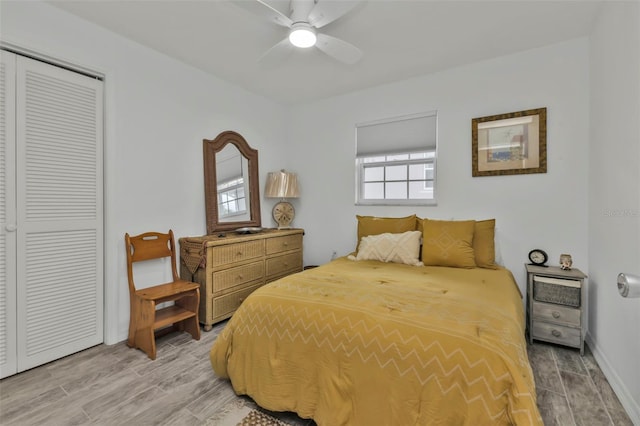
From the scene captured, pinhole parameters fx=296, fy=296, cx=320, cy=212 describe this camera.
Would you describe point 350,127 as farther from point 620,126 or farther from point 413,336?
point 413,336

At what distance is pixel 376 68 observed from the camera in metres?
3.12

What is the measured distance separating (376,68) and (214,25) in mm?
1624

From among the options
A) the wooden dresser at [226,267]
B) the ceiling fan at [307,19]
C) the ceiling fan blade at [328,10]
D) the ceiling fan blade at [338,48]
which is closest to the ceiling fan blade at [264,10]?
the ceiling fan at [307,19]

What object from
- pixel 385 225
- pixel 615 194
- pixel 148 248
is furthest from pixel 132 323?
pixel 615 194

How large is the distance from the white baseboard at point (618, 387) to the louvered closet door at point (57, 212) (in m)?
3.63

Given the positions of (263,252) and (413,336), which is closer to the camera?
(413,336)

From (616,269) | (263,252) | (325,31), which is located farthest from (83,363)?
(616,269)

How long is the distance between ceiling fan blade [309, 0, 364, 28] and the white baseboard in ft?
8.88

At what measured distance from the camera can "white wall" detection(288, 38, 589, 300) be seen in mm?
2623

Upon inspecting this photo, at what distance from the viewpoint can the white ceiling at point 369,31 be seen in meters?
2.16

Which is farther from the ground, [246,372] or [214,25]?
[214,25]

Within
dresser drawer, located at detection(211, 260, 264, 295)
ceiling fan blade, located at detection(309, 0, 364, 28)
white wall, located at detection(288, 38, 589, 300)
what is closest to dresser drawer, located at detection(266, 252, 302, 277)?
dresser drawer, located at detection(211, 260, 264, 295)

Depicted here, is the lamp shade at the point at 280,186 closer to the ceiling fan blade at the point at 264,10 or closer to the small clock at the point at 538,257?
the ceiling fan blade at the point at 264,10

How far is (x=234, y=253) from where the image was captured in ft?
9.71
